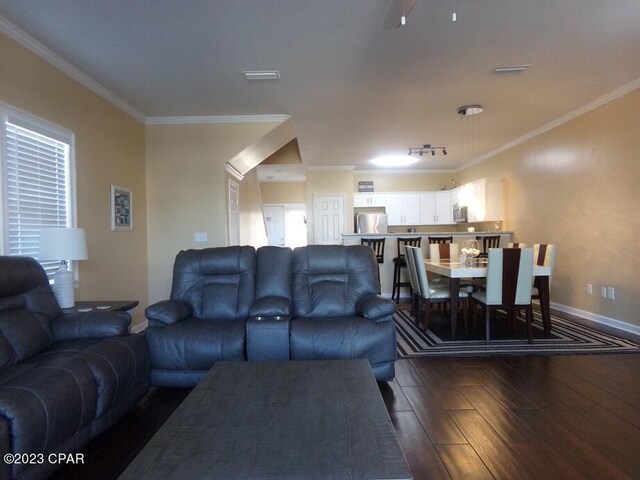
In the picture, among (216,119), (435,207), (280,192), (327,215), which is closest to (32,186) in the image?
(216,119)

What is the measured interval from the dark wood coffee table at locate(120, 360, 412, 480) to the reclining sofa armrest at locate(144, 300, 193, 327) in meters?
1.04

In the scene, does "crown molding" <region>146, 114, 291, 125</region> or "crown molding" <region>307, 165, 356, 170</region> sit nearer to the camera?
"crown molding" <region>146, 114, 291, 125</region>

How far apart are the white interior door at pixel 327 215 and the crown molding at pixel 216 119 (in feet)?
11.4

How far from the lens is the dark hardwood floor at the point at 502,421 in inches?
66.8

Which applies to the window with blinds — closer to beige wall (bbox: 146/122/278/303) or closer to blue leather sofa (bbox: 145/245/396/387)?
blue leather sofa (bbox: 145/245/396/387)

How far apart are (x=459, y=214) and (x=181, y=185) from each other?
567cm

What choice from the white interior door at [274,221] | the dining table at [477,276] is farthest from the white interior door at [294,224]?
the dining table at [477,276]

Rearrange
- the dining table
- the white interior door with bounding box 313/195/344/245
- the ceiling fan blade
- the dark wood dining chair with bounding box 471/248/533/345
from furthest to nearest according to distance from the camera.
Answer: the white interior door with bounding box 313/195/344/245 < the dining table < the dark wood dining chair with bounding box 471/248/533/345 < the ceiling fan blade

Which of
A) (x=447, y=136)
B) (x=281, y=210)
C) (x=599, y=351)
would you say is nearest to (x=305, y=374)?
(x=599, y=351)

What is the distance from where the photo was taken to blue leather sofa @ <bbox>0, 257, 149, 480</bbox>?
4.71ft

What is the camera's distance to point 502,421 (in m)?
2.10

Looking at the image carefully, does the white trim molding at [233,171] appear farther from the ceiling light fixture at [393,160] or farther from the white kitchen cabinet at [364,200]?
the white kitchen cabinet at [364,200]

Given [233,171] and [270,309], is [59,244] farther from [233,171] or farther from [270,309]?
[233,171]

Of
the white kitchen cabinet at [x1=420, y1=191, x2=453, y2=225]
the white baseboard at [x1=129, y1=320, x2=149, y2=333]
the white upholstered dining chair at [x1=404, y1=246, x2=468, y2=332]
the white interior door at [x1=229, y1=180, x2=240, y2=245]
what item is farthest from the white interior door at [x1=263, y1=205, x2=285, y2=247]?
the white upholstered dining chair at [x1=404, y1=246, x2=468, y2=332]
